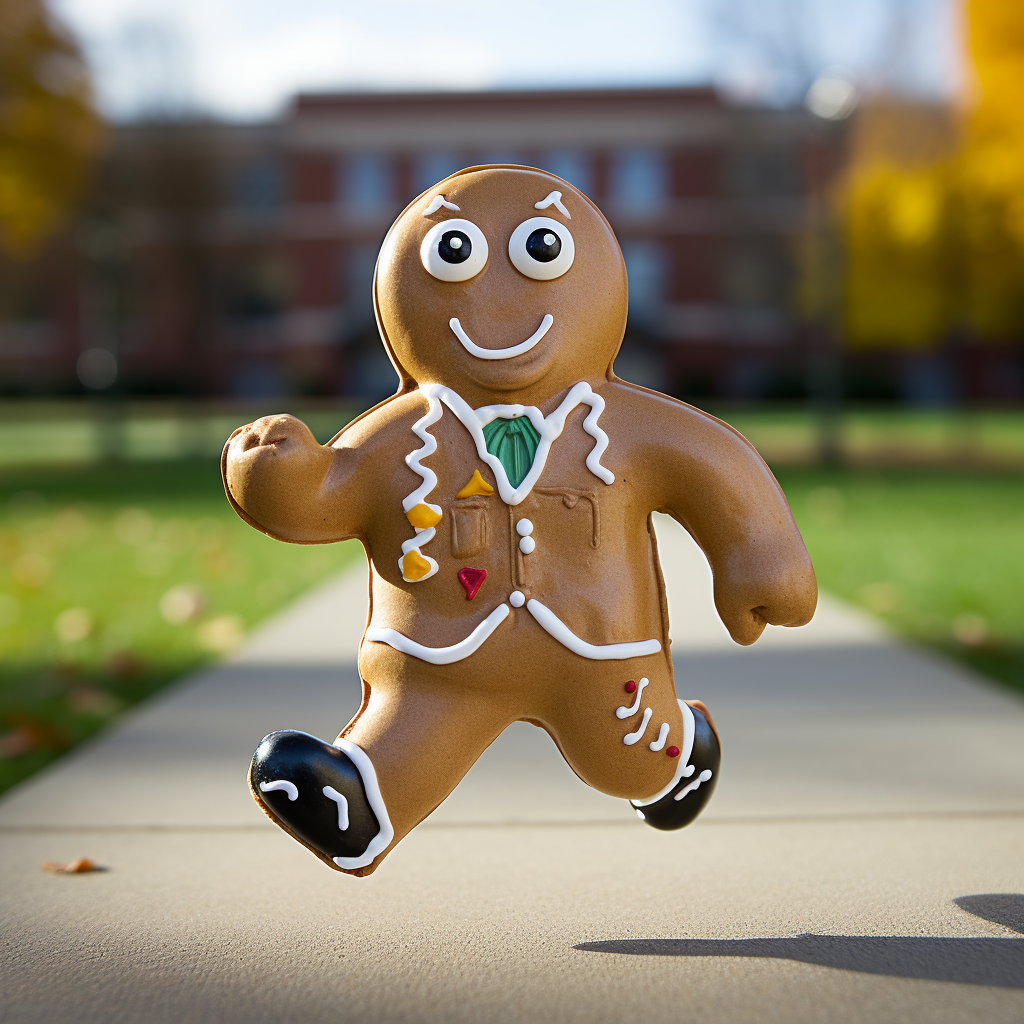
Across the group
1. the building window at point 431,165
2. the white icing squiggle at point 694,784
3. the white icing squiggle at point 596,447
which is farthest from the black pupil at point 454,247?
the building window at point 431,165

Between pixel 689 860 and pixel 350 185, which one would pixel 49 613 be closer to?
pixel 689 860

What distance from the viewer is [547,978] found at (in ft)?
7.50

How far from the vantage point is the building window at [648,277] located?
40.0 meters

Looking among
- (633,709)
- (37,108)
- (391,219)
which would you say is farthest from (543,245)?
(391,219)

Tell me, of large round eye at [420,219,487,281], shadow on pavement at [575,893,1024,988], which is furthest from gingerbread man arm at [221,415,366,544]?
shadow on pavement at [575,893,1024,988]

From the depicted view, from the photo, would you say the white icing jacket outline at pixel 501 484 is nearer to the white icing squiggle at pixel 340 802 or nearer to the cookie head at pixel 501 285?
the cookie head at pixel 501 285

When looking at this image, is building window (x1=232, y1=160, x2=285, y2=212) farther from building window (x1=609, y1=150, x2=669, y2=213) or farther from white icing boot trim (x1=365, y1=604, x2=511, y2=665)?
white icing boot trim (x1=365, y1=604, x2=511, y2=665)

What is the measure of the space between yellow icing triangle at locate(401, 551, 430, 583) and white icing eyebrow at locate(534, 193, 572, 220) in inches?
28.2

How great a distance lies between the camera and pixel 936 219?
75.6 feet

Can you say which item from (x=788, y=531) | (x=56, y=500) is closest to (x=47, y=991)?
(x=788, y=531)

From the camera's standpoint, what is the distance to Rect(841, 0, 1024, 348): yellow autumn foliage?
18.3 metres

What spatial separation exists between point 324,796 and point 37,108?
699 inches

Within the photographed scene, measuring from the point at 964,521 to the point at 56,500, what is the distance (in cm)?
845

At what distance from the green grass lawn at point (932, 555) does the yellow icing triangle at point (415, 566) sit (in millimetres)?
3170
